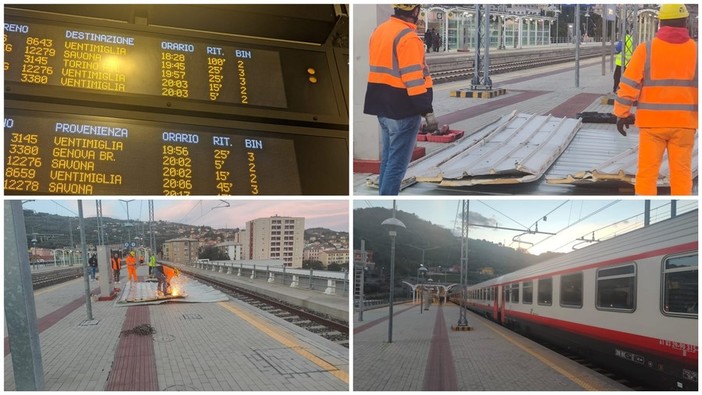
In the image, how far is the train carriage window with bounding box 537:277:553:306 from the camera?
6036mm

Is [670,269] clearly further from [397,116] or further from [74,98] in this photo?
[74,98]

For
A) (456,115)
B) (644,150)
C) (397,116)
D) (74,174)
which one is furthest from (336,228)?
(644,150)

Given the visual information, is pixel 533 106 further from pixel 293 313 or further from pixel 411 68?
pixel 293 313

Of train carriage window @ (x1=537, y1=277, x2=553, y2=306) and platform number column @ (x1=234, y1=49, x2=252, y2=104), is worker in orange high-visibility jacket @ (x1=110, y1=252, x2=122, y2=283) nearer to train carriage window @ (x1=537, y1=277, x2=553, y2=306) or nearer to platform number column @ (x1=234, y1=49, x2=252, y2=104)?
platform number column @ (x1=234, y1=49, x2=252, y2=104)

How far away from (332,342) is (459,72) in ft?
5.81

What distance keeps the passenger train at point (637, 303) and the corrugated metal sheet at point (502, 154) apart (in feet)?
2.91

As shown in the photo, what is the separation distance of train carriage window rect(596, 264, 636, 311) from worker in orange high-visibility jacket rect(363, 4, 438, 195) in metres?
2.15

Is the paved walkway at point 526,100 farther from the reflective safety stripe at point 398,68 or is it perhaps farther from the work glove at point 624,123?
the reflective safety stripe at point 398,68

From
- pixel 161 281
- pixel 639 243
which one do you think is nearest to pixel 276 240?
pixel 161 281

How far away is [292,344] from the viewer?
3438 millimetres

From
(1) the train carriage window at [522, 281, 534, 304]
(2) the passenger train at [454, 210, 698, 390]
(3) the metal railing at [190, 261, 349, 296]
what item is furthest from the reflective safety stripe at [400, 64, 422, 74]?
(1) the train carriage window at [522, 281, 534, 304]

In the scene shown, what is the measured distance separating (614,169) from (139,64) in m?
2.65

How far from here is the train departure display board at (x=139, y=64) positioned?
2994mm

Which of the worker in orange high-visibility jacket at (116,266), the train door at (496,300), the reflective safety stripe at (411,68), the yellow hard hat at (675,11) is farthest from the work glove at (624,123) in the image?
the train door at (496,300)
